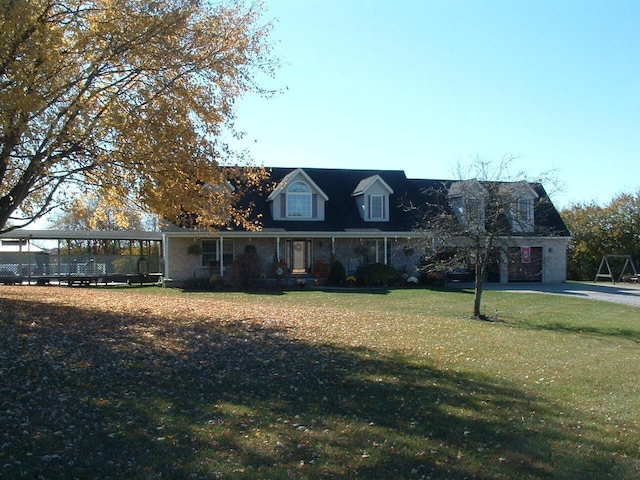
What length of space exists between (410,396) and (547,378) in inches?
123

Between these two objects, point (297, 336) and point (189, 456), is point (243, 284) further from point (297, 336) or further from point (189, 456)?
point (189, 456)

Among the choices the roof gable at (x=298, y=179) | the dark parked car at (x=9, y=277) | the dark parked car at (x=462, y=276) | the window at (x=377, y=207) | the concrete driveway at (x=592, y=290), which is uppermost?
the roof gable at (x=298, y=179)

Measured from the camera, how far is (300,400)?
7930 millimetres

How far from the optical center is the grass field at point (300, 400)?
5.77m

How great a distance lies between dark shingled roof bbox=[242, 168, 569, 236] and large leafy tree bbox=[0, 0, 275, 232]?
16.3 metres

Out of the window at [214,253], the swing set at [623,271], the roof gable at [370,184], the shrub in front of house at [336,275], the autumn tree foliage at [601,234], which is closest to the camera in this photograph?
the shrub in front of house at [336,275]

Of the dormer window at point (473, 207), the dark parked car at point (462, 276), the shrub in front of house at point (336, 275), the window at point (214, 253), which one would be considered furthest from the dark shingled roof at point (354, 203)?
the dormer window at point (473, 207)

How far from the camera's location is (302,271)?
34625mm

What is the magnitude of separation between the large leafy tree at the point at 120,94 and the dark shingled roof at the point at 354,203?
53.6 ft

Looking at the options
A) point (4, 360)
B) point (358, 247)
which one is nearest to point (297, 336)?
point (4, 360)

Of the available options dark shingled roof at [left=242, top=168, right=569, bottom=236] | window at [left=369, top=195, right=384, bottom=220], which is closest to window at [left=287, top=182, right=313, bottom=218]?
dark shingled roof at [left=242, top=168, right=569, bottom=236]

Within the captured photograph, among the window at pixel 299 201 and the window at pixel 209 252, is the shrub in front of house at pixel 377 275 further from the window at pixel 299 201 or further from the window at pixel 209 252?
the window at pixel 209 252

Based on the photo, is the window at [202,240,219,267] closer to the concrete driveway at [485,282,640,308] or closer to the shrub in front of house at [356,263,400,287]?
the shrub in front of house at [356,263,400,287]

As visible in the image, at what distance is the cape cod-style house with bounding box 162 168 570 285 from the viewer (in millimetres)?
31156
